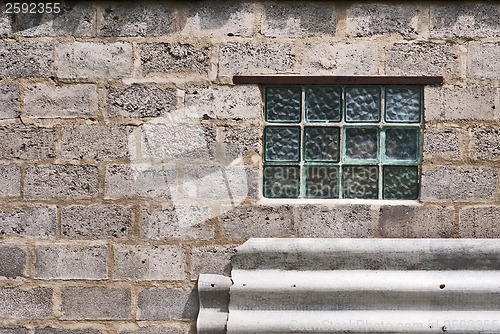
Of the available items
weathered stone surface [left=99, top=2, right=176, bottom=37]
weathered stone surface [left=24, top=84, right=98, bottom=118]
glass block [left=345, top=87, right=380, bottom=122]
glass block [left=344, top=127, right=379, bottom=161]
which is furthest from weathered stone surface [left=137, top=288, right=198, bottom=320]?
weathered stone surface [left=99, top=2, right=176, bottom=37]

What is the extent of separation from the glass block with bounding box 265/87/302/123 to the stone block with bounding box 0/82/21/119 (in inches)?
52.4

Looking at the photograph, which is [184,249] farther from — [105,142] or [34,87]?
[34,87]

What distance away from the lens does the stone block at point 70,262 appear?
118 inches

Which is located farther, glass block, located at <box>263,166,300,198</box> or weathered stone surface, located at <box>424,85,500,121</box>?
glass block, located at <box>263,166,300,198</box>

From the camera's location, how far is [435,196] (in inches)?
116

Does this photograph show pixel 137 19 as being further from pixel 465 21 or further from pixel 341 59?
pixel 465 21

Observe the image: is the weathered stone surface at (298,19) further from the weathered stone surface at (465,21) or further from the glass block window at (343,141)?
the weathered stone surface at (465,21)

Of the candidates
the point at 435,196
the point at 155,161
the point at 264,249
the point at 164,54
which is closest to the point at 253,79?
the point at 164,54

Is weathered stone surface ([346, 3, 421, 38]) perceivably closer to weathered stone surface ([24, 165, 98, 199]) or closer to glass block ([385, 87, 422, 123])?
glass block ([385, 87, 422, 123])

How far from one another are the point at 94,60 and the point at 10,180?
780 mm

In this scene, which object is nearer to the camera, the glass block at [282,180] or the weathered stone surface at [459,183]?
the weathered stone surface at [459,183]

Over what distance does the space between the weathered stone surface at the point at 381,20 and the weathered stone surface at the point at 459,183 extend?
74 centimetres

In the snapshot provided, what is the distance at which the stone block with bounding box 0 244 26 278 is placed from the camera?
3.02 metres

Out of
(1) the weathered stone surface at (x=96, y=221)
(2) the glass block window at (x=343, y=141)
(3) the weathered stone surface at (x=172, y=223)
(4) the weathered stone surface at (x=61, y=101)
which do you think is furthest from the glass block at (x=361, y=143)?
(4) the weathered stone surface at (x=61, y=101)
